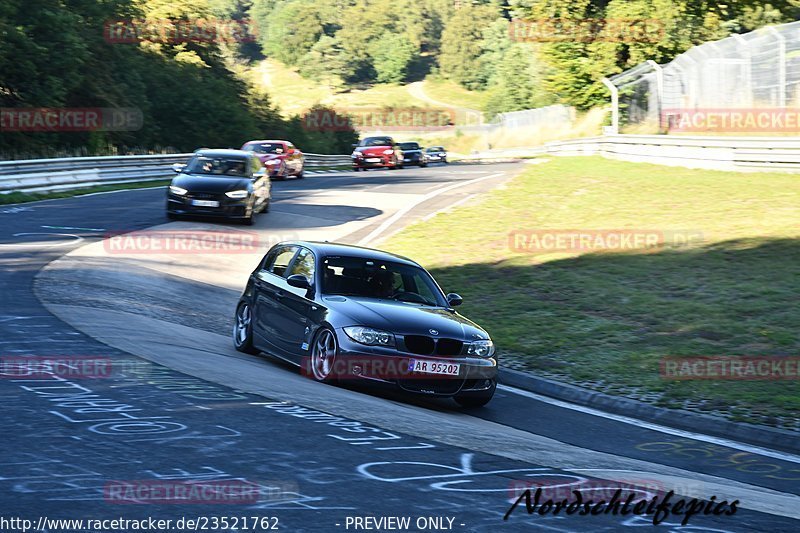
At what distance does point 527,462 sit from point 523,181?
93.7ft

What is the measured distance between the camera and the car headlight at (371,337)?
1030cm

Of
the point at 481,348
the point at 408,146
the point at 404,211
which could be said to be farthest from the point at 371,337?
the point at 408,146

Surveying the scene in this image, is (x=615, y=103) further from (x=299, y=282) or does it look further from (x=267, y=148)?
(x=299, y=282)

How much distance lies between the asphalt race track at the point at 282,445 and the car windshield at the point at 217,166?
33.3 feet

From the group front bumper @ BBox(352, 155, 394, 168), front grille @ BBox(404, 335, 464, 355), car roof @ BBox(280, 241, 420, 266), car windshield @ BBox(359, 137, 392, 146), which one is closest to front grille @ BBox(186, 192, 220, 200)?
car roof @ BBox(280, 241, 420, 266)

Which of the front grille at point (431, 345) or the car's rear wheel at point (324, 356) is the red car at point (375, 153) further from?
the front grille at point (431, 345)

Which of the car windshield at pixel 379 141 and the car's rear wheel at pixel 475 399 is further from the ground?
the car windshield at pixel 379 141

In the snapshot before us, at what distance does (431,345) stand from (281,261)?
2895mm

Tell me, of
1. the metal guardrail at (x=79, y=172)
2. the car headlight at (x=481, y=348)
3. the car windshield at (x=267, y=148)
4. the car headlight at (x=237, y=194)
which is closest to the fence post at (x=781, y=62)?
the car headlight at (x=237, y=194)

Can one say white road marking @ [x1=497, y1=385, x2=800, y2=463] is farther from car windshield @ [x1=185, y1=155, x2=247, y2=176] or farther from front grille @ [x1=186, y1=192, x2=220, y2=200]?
car windshield @ [x1=185, y1=155, x2=247, y2=176]

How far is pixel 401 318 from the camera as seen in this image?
418 inches

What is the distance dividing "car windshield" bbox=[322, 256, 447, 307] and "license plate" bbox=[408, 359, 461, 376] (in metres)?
1.39

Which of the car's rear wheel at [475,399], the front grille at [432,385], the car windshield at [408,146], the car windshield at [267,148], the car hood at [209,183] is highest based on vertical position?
the car windshield at [267,148]

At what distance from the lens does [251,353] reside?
1252 centimetres
